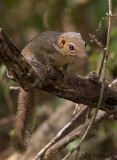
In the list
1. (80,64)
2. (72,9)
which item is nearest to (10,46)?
(72,9)

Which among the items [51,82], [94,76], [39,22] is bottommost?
[39,22]

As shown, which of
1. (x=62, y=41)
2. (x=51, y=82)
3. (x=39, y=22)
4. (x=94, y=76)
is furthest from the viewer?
(x=39, y=22)

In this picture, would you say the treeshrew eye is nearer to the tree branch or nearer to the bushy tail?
the tree branch

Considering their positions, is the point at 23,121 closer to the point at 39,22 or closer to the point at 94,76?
the point at 94,76

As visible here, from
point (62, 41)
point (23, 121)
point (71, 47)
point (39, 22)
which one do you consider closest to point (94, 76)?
point (71, 47)

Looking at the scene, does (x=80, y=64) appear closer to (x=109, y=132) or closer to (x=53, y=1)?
(x=53, y=1)

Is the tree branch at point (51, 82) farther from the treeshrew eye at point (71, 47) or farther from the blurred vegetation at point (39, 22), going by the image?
the blurred vegetation at point (39, 22)

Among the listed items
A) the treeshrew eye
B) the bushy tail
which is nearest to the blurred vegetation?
the bushy tail

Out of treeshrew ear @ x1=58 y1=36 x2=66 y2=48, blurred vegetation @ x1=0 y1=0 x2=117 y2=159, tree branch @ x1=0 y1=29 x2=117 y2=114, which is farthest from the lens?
blurred vegetation @ x1=0 y1=0 x2=117 y2=159

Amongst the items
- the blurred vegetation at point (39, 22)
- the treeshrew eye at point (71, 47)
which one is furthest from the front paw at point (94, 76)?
the blurred vegetation at point (39, 22)

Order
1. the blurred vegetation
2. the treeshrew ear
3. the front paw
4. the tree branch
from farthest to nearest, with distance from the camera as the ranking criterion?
the blurred vegetation, the treeshrew ear, the front paw, the tree branch

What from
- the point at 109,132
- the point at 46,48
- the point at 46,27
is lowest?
the point at 109,132
